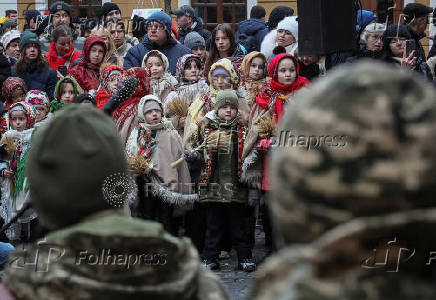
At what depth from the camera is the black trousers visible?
24.8 feet

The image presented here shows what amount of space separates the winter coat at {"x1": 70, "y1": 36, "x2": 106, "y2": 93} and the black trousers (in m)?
2.31

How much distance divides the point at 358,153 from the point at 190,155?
6.47m

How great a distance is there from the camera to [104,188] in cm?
235

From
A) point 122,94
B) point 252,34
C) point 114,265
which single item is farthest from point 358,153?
point 252,34

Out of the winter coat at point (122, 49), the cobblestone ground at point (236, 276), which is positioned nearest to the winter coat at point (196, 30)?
the winter coat at point (122, 49)

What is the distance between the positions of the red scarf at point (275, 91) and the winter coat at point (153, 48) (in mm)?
1823

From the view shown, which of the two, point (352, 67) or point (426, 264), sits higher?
point (352, 67)

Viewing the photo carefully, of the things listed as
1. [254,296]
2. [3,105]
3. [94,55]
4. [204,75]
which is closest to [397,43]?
[204,75]

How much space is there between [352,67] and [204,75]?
7.65m

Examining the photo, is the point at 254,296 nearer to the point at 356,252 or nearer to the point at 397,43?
the point at 356,252

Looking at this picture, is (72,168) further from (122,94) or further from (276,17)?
(276,17)

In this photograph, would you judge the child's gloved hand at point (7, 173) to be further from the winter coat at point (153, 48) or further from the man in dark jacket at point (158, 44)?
the man in dark jacket at point (158, 44)

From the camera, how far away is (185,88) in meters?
8.76

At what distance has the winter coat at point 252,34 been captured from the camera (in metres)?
10.7
